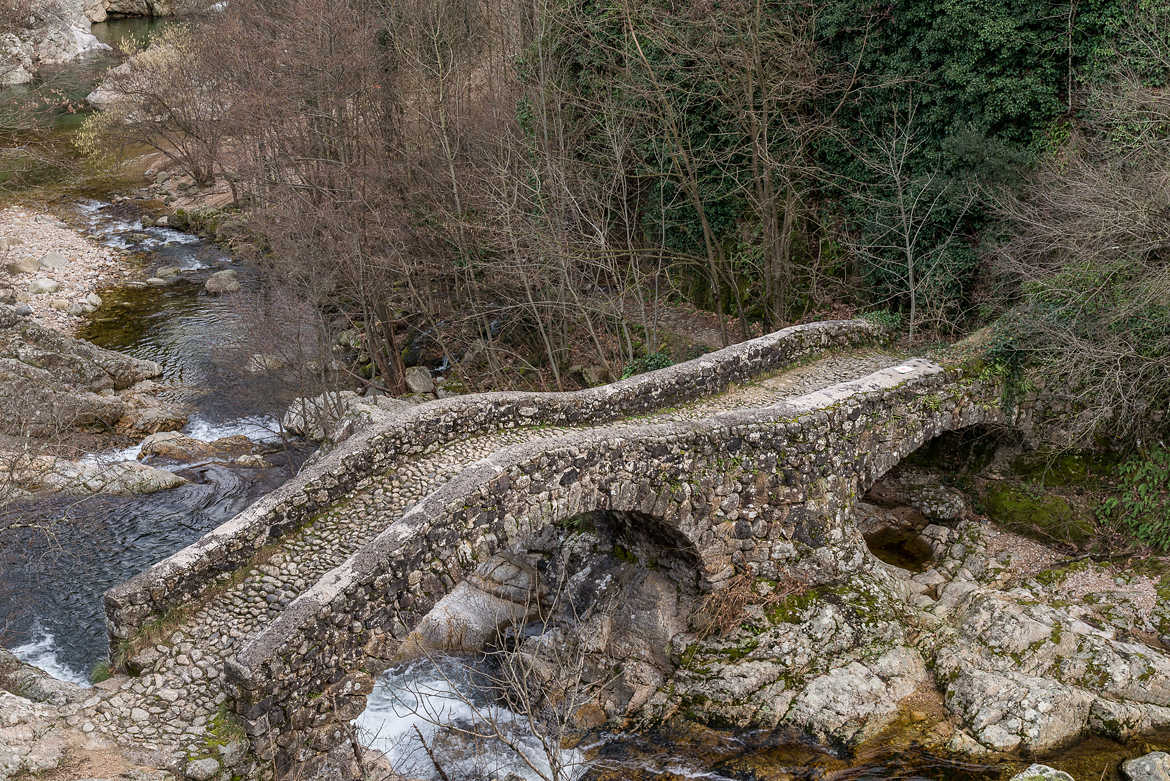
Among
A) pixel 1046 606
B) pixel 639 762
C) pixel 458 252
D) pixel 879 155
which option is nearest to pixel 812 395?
pixel 1046 606

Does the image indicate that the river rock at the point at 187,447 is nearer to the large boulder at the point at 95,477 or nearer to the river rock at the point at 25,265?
the large boulder at the point at 95,477

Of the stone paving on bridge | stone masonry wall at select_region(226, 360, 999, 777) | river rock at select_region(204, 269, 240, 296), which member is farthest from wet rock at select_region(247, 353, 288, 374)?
stone masonry wall at select_region(226, 360, 999, 777)

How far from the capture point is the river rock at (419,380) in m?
24.5

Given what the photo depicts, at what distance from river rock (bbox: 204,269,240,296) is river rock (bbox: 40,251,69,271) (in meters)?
5.47

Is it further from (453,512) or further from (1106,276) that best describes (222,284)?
(1106,276)

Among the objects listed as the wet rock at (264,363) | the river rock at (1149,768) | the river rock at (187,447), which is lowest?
the river rock at (1149,768)

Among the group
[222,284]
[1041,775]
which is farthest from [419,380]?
[1041,775]

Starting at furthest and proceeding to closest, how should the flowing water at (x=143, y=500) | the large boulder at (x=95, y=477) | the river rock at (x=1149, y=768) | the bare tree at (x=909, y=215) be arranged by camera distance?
the bare tree at (x=909, y=215) → the large boulder at (x=95, y=477) → the flowing water at (x=143, y=500) → the river rock at (x=1149, y=768)

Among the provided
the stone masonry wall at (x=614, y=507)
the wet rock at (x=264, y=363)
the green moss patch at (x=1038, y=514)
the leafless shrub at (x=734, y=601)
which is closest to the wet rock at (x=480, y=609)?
the leafless shrub at (x=734, y=601)

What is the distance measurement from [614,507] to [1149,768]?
7.55m

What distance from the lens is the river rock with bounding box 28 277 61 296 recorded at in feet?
96.2

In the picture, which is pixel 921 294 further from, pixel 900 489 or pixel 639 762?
pixel 639 762

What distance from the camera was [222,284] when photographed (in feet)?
98.1

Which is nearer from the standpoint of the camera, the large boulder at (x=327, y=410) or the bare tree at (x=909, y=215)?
the bare tree at (x=909, y=215)
